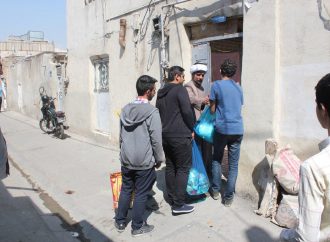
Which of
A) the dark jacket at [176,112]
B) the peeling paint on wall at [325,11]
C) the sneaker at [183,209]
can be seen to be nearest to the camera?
the peeling paint on wall at [325,11]

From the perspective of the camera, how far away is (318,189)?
4.89 feet

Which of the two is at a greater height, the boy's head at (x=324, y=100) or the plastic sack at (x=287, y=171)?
the boy's head at (x=324, y=100)

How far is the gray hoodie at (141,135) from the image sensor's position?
4035 millimetres

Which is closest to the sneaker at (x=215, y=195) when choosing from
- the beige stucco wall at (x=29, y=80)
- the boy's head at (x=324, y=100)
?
A: the boy's head at (x=324, y=100)

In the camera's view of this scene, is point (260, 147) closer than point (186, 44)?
Yes

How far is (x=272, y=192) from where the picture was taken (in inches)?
173

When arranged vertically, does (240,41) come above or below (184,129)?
above

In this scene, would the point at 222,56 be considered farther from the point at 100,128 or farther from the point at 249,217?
the point at 100,128

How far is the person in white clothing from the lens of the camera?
4.88 feet

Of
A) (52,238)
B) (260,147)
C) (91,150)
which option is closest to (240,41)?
(260,147)

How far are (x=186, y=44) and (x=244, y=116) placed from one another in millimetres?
1919

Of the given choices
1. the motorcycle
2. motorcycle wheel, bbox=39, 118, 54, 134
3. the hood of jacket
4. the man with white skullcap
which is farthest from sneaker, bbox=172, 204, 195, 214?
motorcycle wheel, bbox=39, 118, 54, 134

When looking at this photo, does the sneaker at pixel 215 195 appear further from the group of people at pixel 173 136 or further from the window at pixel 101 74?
the window at pixel 101 74

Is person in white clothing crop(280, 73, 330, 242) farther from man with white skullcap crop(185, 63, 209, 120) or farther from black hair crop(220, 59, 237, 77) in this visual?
man with white skullcap crop(185, 63, 209, 120)
